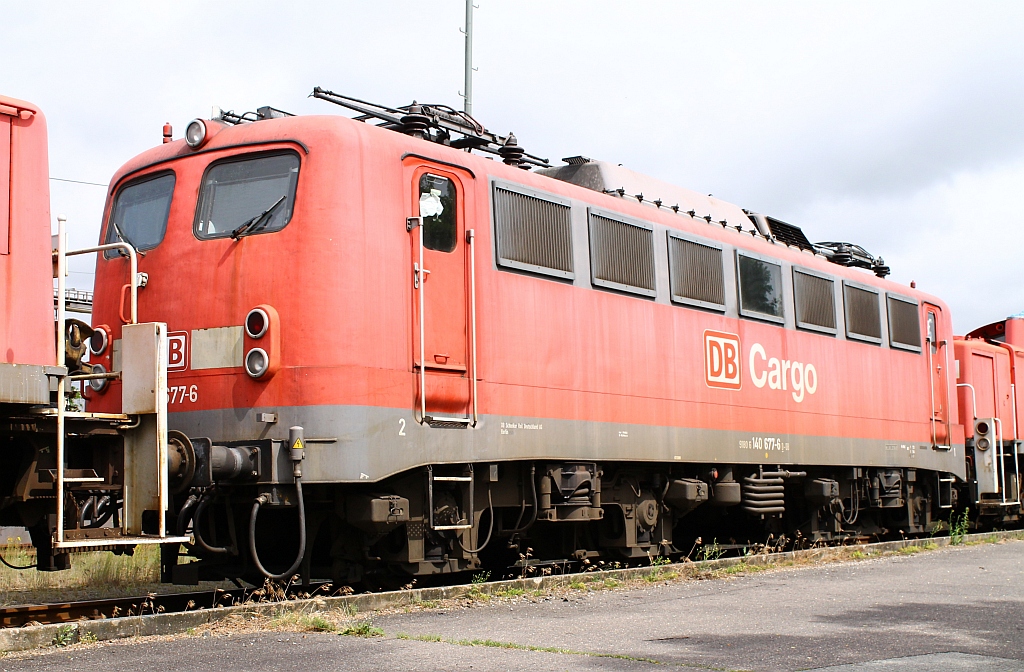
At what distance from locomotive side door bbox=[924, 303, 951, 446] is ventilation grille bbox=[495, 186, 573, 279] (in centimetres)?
867

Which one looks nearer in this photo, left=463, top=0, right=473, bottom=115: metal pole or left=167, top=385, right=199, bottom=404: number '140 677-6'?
left=167, top=385, right=199, bottom=404: number '140 677-6'

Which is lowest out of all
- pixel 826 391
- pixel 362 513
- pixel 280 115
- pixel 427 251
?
pixel 362 513

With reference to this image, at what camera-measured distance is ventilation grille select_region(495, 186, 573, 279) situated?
33.5 ft

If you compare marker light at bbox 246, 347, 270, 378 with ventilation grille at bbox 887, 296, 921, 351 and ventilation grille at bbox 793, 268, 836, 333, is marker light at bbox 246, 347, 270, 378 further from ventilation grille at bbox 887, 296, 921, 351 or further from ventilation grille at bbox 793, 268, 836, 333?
ventilation grille at bbox 887, 296, 921, 351

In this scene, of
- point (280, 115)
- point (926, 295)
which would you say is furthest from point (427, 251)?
point (926, 295)

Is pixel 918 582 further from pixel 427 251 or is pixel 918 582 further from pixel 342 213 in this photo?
pixel 342 213

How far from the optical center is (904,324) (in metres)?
A: 16.8

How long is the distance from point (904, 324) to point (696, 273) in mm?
5589

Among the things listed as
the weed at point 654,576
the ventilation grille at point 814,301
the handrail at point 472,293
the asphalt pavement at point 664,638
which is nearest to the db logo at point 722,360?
the ventilation grille at point 814,301

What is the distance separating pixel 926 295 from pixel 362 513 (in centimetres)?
1165

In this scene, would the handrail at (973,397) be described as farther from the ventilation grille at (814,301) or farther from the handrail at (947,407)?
the ventilation grille at (814,301)

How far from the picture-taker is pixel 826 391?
47.8 ft

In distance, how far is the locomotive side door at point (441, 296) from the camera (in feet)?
30.5

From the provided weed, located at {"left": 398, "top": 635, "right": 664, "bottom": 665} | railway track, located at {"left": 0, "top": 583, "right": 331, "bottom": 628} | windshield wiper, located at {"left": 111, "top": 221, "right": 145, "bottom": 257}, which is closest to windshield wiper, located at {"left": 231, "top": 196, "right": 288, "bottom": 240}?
windshield wiper, located at {"left": 111, "top": 221, "right": 145, "bottom": 257}
